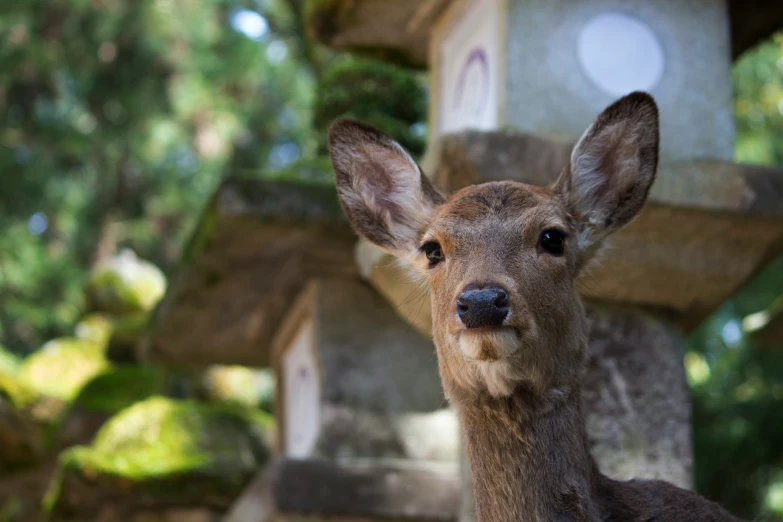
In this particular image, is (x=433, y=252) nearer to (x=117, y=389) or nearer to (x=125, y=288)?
(x=117, y=389)

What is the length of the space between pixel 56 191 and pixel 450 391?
14.9 metres

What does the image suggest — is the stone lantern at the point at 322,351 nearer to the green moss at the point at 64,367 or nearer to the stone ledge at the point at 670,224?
the stone ledge at the point at 670,224

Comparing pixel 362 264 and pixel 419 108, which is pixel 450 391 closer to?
pixel 362 264

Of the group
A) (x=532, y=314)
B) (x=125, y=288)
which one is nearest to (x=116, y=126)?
(x=125, y=288)

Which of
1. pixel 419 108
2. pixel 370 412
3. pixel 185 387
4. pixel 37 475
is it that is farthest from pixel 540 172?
pixel 37 475

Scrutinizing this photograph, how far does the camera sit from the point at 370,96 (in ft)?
22.4

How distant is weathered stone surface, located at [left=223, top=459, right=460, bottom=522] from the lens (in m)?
5.42

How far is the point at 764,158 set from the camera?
11.7 meters

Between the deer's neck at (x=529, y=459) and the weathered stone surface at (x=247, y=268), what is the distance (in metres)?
2.54

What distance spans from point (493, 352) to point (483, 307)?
14 cm

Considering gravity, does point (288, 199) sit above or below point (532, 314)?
below

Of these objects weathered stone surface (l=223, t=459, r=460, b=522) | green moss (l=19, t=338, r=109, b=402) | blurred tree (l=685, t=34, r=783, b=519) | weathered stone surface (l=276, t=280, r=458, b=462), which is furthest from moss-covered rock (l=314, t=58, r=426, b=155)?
green moss (l=19, t=338, r=109, b=402)

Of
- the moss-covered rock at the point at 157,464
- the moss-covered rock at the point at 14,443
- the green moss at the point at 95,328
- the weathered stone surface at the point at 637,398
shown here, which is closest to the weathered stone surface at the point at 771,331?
the weathered stone surface at the point at 637,398

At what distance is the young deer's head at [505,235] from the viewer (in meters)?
3.05
